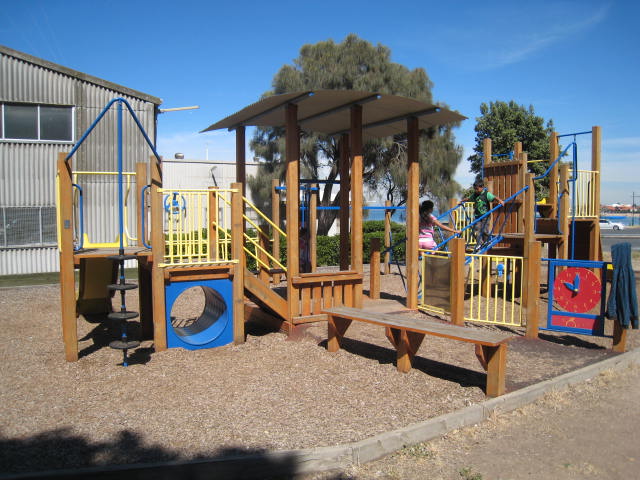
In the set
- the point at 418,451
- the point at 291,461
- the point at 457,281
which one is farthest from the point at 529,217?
the point at 291,461

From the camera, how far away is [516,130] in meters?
30.2

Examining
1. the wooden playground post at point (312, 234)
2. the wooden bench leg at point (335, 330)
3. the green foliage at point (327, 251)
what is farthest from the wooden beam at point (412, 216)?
the green foliage at point (327, 251)

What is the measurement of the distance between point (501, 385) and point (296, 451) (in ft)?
8.05

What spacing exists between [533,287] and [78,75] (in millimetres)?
15046

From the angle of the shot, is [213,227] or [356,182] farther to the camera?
[213,227]

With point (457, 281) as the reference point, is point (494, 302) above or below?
below

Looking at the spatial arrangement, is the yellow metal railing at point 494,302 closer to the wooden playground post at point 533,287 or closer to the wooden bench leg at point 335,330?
the wooden playground post at point 533,287

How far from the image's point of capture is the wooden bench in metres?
5.57

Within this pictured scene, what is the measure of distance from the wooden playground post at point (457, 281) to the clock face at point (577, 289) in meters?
1.33

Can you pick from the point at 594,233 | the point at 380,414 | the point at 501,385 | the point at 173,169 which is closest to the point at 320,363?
the point at 380,414

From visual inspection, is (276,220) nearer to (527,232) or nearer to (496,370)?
(527,232)

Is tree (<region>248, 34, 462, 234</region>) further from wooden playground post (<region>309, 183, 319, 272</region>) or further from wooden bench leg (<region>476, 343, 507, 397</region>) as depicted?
wooden bench leg (<region>476, 343, 507, 397</region>)

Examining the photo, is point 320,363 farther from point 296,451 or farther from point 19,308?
point 19,308

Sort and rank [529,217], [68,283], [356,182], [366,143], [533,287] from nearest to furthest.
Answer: [68,283] → [533,287] → [356,182] → [529,217] → [366,143]
